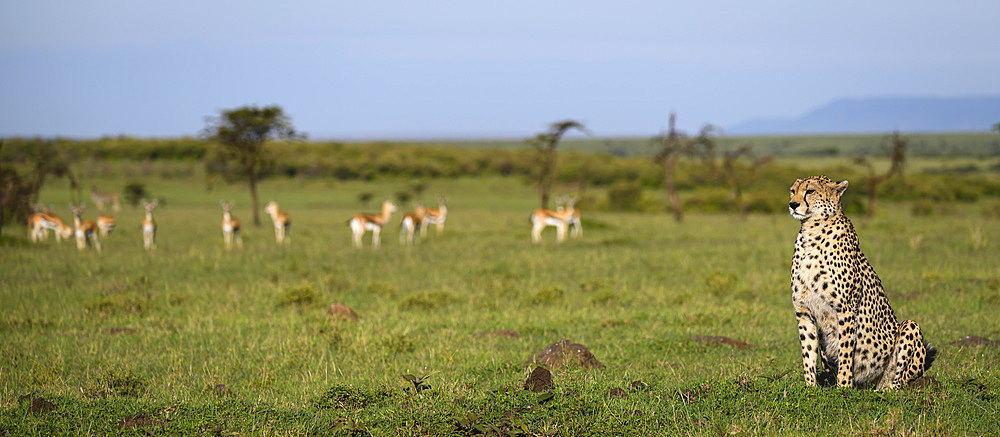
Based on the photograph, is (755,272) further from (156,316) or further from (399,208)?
(399,208)

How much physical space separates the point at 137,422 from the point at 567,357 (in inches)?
144

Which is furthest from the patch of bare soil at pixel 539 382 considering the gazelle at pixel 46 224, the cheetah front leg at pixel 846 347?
the gazelle at pixel 46 224

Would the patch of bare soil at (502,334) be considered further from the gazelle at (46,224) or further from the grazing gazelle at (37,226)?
the grazing gazelle at (37,226)

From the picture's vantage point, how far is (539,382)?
5.86 meters

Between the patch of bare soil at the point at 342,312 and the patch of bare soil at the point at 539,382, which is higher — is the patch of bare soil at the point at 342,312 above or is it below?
below

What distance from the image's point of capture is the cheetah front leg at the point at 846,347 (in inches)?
215

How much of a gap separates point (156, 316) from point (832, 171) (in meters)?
61.2

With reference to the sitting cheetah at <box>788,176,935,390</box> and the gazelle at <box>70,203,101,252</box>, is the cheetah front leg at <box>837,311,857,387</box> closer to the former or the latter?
the sitting cheetah at <box>788,176,935,390</box>

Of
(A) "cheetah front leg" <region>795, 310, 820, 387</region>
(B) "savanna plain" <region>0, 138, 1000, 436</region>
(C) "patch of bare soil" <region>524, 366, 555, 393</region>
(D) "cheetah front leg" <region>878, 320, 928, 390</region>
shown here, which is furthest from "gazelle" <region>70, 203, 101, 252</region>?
(D) "cheetah front leg" <region>878, 320, 928, 390</region>

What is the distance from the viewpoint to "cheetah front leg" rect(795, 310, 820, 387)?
5.64 m

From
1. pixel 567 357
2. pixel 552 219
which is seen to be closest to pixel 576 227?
pixel 552 219

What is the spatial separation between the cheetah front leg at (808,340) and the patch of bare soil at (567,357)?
2.06m

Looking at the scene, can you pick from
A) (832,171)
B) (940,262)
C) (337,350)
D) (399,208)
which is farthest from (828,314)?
(832,171)

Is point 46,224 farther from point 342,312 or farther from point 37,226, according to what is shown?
point 342,312
